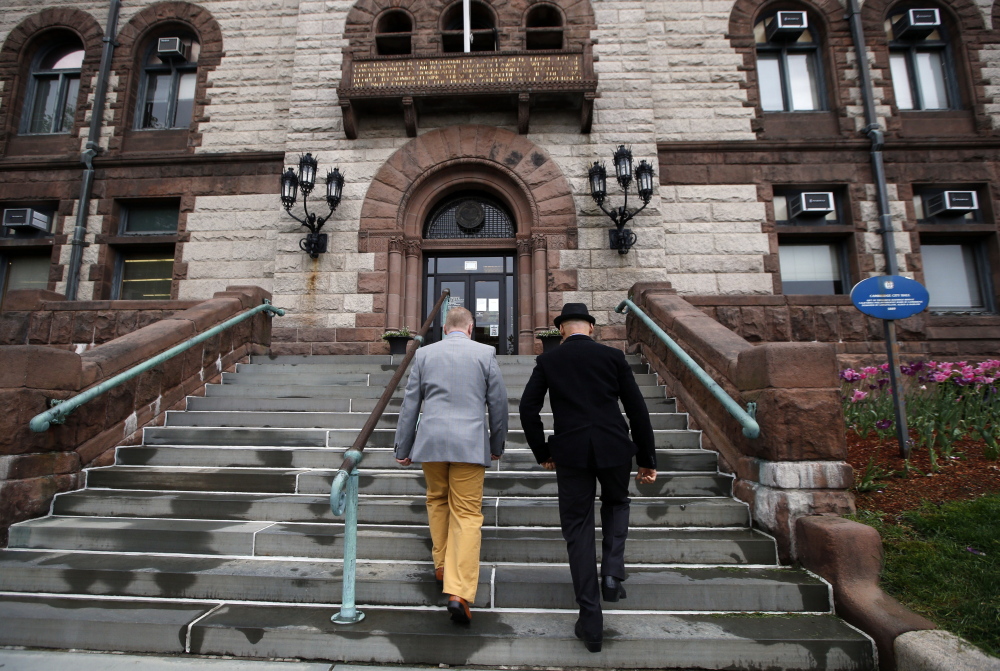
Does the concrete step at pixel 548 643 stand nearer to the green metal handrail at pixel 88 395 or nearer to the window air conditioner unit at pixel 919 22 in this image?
the green metal handrail at pixel 88 395

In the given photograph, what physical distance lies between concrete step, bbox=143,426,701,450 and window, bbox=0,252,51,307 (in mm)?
8125

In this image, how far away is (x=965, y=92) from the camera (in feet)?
36.1

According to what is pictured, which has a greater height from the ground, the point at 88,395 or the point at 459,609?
the point at 88,395

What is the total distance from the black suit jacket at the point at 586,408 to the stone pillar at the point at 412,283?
718cm

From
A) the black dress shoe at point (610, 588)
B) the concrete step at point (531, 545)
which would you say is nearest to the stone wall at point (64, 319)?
the concrete step at point (531, 545)

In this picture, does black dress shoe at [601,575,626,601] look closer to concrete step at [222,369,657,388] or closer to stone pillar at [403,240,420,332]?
concrete step at [222,369,657,388]

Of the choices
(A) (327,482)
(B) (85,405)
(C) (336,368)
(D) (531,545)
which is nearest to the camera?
(D) (531,545)

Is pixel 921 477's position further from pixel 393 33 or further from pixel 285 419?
pixel 393 33

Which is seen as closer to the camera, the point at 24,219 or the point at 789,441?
the point at 789,441

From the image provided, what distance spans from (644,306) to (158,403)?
238 inches

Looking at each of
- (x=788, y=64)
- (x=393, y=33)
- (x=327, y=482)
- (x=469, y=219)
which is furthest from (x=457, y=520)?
(x=788, y=64)

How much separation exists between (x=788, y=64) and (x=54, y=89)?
15.6m

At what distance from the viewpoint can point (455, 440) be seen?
324 cm

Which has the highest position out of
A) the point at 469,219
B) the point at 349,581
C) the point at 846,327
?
the point at 469,219
